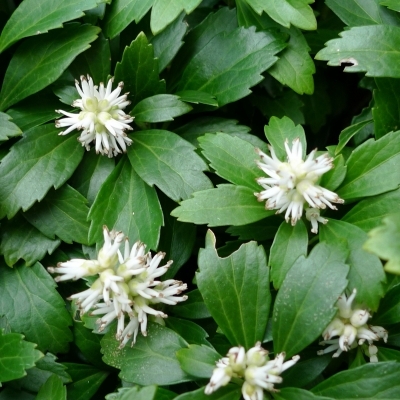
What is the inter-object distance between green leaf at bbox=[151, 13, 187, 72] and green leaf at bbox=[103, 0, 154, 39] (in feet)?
0.28

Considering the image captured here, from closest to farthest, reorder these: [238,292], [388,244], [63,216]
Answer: [388,244], [238,292], [63,216]

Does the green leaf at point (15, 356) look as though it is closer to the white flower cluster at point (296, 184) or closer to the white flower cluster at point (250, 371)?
the white flower cluster at point (250, 371)

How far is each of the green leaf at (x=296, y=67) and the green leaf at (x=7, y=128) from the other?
2.09 ft

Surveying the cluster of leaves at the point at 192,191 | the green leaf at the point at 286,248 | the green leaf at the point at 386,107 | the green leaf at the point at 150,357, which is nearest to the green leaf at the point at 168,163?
the cluster of leaves at the point at 192,191

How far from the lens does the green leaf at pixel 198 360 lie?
1.04 metres

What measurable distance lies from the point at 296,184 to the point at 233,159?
17cm

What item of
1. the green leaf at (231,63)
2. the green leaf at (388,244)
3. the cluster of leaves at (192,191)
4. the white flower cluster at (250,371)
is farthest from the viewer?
the green leaf at (231,63)

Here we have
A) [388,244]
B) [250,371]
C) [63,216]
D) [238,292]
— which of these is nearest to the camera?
[388,244]

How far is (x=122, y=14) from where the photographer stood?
4.31 feet

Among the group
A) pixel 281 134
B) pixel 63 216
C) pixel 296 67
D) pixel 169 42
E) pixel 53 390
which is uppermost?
pixel 169 42

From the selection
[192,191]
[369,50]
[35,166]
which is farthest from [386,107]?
[35,166]

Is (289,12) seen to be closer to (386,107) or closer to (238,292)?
(386,107)

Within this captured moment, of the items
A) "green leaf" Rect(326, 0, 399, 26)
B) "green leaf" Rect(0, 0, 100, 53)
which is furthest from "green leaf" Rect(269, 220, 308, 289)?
"green leaf" Rect(0, 0, 100, 53)

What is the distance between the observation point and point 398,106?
1.28 metres
